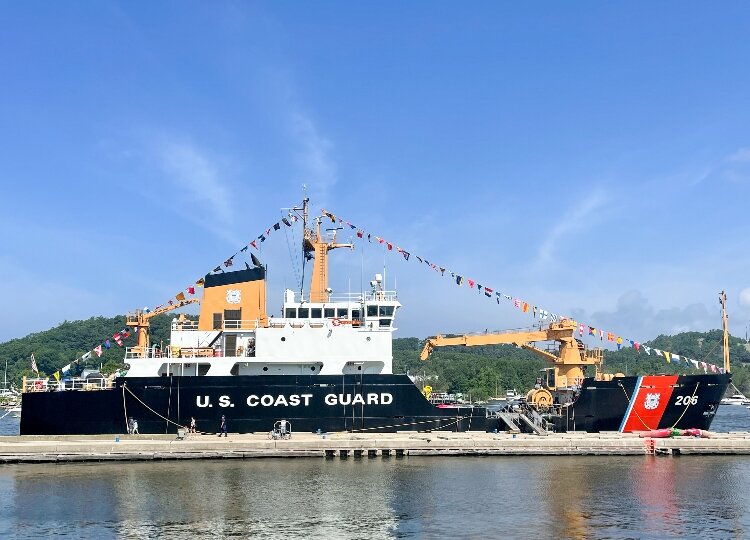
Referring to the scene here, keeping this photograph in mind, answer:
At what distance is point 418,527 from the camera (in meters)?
16.6

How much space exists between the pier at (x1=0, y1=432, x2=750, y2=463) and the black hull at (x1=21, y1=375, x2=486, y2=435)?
57cm

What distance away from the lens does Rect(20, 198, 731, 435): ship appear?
91.9ft

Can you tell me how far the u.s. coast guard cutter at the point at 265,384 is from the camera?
2797 cm

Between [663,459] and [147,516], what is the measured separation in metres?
18.6

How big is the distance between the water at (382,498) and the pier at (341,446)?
1.97 feet

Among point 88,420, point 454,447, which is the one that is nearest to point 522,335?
point 454,447

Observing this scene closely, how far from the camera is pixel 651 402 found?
29.9 metres

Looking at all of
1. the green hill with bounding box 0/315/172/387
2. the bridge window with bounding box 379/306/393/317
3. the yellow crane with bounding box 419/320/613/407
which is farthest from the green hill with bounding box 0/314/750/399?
the bridge window with bounding box 379/306/393/317

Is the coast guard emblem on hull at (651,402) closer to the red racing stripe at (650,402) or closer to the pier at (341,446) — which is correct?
the red racing stripe at (650,402)

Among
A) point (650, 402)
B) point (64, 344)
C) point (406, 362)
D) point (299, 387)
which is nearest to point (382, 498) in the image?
point (299, 387)

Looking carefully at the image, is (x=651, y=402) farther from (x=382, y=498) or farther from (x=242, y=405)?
(x=242, y=405)

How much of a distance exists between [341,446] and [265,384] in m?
4.08

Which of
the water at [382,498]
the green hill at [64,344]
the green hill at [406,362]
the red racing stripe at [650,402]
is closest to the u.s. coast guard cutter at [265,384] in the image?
the water at [382,498]

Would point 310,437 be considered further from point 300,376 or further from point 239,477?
point 239,477
